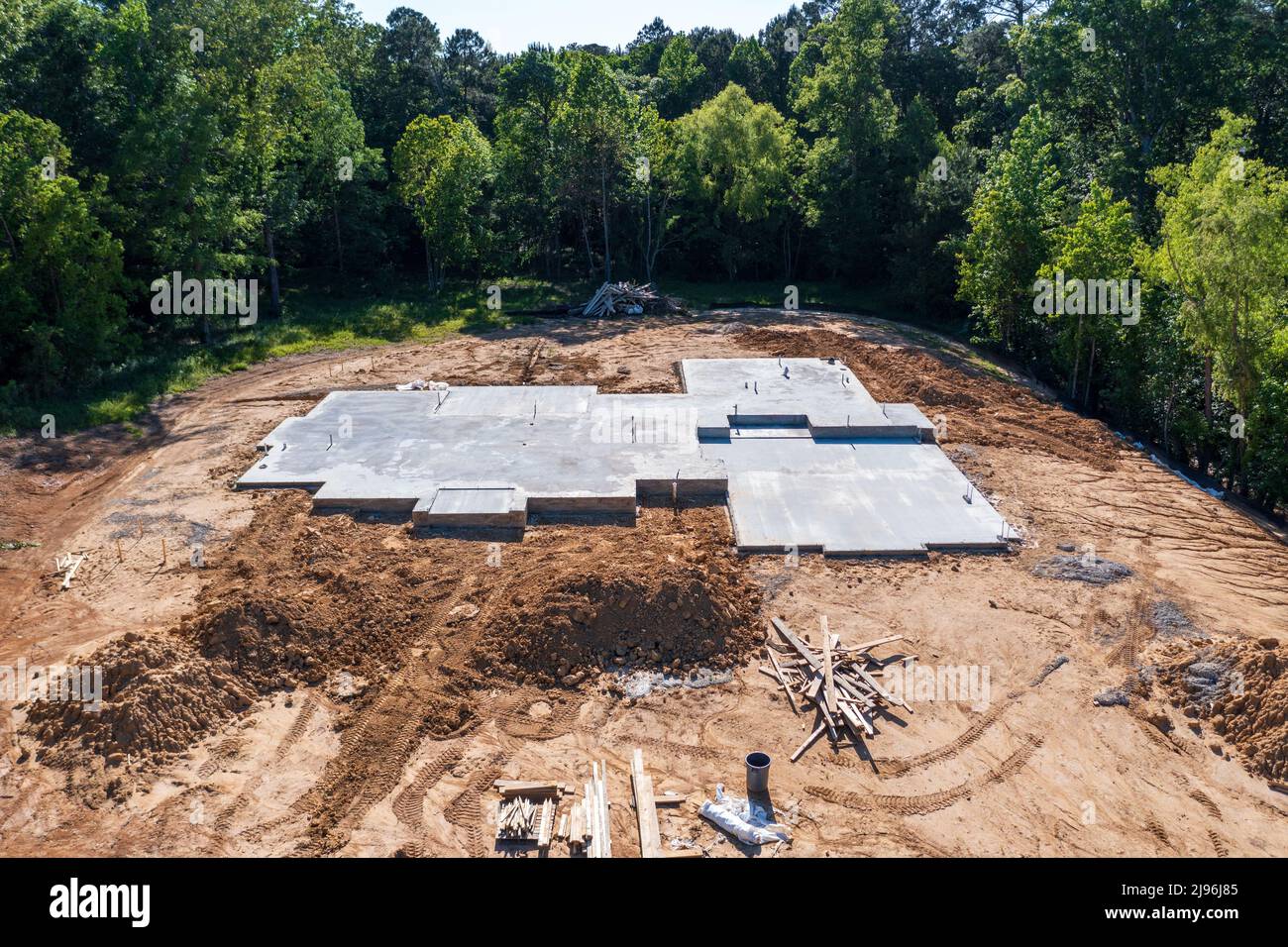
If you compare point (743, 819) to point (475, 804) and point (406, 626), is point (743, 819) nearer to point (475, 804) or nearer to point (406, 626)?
point (475, 804)

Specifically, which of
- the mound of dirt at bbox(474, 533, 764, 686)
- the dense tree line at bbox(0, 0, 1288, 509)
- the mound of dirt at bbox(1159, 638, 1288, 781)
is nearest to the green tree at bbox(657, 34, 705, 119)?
the dense tree line at bbox(0, 0, 1288, 509)

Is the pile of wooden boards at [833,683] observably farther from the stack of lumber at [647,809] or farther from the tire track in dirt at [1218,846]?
the tire track in dirt at [1218,846]

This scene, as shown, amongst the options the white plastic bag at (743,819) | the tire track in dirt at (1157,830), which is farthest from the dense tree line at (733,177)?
the white plastic bag at (743,819)

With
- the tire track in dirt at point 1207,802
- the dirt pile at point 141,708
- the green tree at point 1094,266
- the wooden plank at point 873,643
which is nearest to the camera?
the tire track in dirt at point 1207,802

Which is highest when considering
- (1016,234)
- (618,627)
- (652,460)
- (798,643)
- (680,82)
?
(680,82)

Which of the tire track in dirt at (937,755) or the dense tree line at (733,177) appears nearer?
the tire track in dirt at (937,755)

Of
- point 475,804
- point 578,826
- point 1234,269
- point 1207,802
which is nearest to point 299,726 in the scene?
point 475,804
